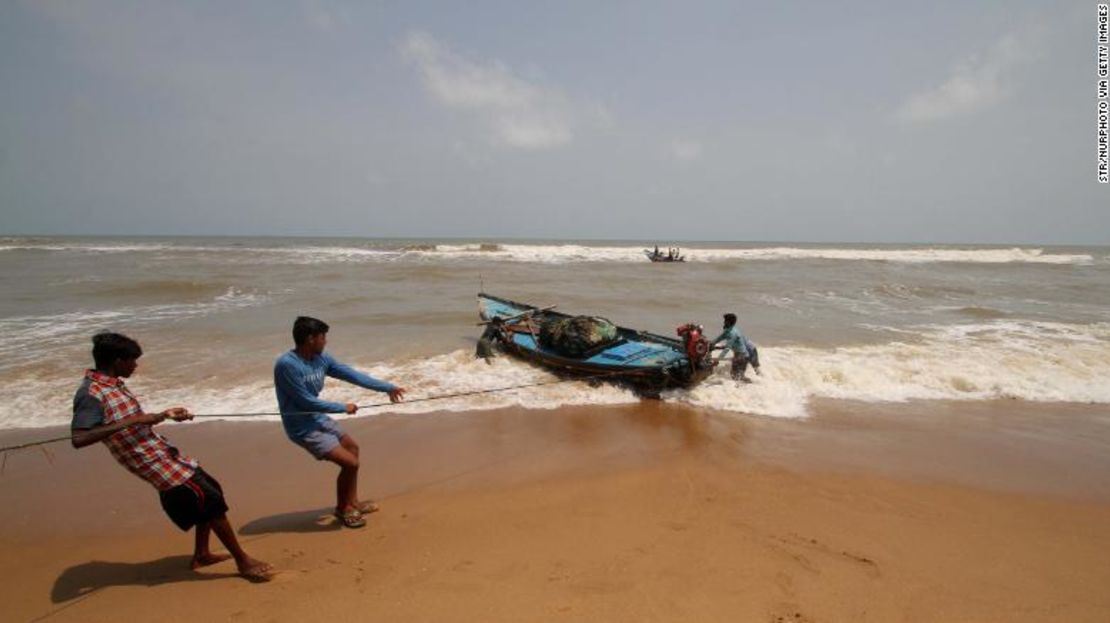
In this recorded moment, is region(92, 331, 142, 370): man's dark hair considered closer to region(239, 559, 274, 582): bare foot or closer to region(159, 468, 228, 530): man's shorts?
region(159, 468, 228, 530): man's shorts

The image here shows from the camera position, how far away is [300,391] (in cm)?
397

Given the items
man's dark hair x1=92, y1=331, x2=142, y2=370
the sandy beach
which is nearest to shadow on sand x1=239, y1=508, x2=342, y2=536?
the sandy beach

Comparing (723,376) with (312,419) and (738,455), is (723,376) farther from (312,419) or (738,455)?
(312,419)

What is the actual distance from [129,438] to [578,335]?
703 centimetres

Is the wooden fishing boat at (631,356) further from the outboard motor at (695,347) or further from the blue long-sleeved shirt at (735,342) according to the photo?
the blue long-sleeved shirt at (735,342)

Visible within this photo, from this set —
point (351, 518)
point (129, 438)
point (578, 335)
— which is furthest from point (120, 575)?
point (578, 335)

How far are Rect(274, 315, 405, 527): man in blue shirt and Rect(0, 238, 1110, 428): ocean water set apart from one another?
328cm

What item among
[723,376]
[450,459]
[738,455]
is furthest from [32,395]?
[723,376]

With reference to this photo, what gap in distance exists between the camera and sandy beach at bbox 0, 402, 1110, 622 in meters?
3.47

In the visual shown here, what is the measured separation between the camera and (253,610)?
3363 mm

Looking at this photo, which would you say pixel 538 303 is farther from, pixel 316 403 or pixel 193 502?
pixel 193 502

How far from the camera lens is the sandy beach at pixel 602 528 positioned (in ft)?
11.4

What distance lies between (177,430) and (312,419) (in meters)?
4.29

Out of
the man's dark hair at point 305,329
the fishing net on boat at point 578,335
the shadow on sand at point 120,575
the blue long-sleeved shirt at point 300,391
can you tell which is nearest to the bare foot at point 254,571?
the shadow on sand at point 120,575
